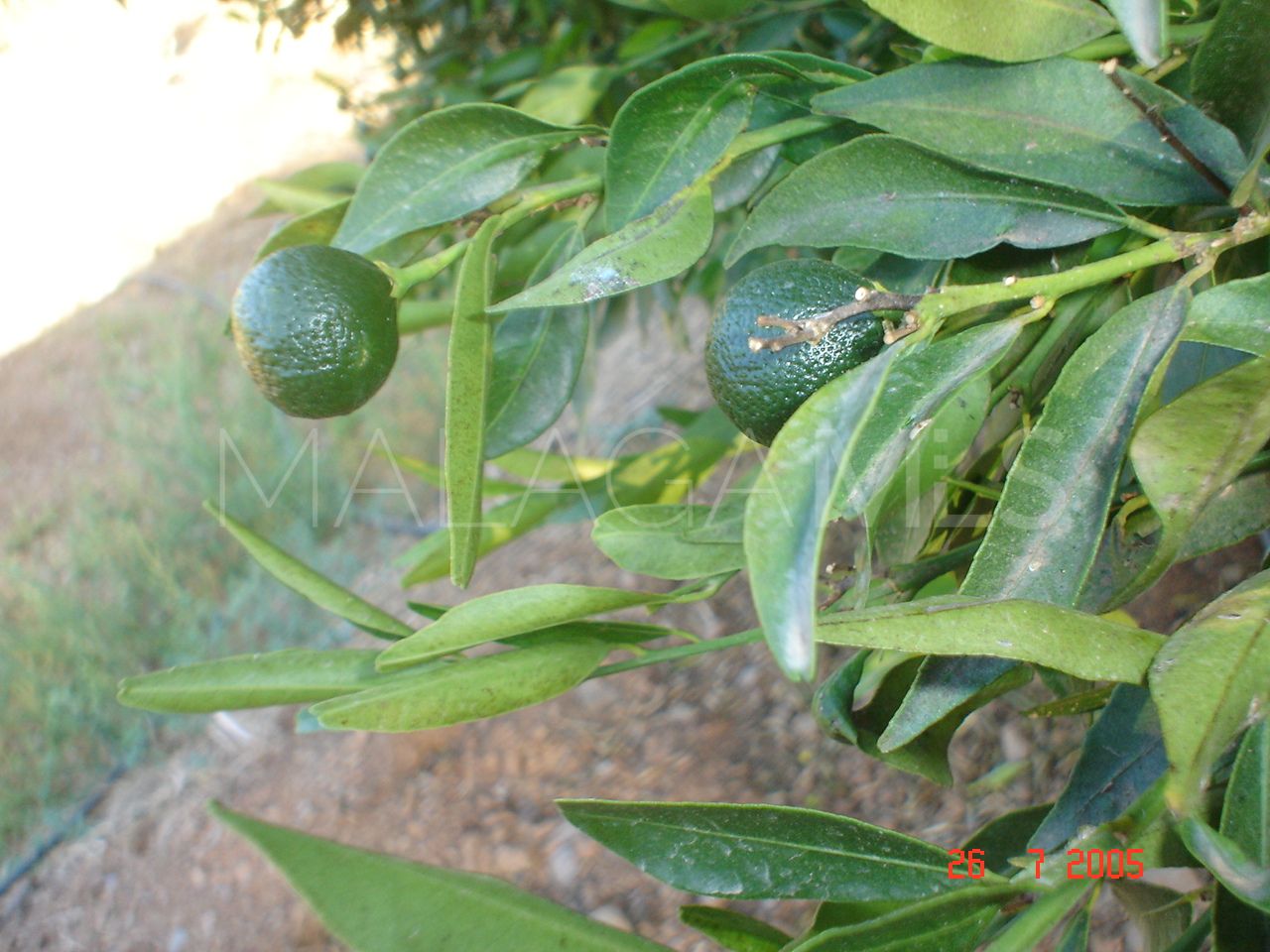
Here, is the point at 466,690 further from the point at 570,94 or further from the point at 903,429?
the point at 570,94

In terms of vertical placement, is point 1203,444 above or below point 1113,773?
above

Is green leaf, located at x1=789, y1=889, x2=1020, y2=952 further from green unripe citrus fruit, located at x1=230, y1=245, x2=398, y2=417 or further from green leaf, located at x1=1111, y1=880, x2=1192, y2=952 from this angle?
green unripe citrus fruit, located at x1=230, y1=245, x2=398, y2=417

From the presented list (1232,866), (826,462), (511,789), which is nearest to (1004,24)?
(826,462)

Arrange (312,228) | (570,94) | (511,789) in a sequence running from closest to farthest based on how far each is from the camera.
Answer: (312,228) → (570,94) → (511,789)

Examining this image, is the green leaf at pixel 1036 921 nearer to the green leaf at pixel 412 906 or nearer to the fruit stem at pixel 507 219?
the green leaf at pixel 412 906

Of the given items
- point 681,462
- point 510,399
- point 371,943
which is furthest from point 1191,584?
point 371,943

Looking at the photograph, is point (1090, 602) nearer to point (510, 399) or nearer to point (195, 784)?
point (510, 399)

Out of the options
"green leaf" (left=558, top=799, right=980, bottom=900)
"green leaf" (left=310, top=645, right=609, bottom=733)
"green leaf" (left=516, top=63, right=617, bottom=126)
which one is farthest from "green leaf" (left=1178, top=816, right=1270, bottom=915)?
"green leaf" (left=516, top=63, right=617, bottom=126)

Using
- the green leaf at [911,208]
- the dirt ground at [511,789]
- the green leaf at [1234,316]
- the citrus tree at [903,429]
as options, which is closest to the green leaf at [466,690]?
the citrus tree at [903,429]
